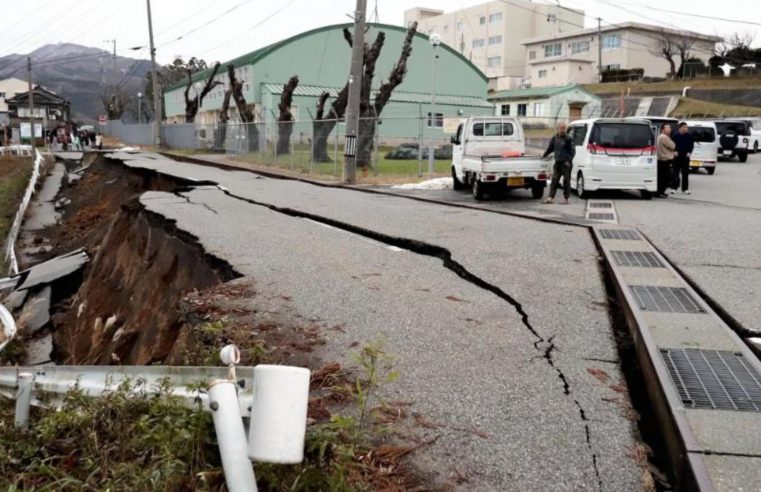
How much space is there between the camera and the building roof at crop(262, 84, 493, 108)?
52588 millimetres

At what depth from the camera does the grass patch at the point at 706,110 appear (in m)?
48.3

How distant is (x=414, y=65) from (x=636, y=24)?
30.9 meters

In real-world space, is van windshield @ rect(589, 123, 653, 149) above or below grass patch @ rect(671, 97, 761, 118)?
below

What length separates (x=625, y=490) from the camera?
3.08 m

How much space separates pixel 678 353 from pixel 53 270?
11756 millimetres

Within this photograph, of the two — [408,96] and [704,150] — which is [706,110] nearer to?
[408,96]

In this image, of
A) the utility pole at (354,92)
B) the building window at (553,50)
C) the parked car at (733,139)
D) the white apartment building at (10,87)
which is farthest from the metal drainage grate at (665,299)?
the white apartment building at (10,87)

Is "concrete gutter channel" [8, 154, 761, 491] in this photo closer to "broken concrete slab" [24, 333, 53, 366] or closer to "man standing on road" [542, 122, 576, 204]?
"broken concrete slab" [24, 333, 53, 366]

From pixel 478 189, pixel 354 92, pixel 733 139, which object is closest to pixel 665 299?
pixel 478 189

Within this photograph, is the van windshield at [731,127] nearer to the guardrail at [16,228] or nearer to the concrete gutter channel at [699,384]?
the concrete gutter channel at [699,384]

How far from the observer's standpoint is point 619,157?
16.3 meters

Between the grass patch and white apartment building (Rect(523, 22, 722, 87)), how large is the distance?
2107cm

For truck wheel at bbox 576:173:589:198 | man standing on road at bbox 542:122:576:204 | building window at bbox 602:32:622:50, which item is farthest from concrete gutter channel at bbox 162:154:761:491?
building window at bbox 602:32:622:50

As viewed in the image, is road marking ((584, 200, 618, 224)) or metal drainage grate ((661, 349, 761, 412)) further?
road marking ((584, 200, 618, 224))
